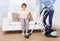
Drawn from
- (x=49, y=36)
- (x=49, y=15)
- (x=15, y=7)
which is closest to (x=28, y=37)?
(x=49, y=36)

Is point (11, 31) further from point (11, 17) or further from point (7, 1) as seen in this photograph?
point (7, 1)

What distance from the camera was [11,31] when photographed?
14.8 feet

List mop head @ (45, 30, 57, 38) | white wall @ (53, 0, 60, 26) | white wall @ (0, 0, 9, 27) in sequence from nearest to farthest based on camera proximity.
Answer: mop head @ (45, 30, 57, 38) < white wall @ (53, 0, 60, 26) < white wall @ (0, 0, 9, 27)

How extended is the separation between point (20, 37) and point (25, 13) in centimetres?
63

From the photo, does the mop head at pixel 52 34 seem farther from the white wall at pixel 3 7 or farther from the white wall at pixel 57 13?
the white wall at pixel 3 7

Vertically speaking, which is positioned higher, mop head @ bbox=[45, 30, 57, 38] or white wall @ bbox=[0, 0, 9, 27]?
white wall @ bbox=[0, 0, 9, 27]

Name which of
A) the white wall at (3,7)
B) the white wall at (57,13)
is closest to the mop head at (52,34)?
the white wall at (57,13)

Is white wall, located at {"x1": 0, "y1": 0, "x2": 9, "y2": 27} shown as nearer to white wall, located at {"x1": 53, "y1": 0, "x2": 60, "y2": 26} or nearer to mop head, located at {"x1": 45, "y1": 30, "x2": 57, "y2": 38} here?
white wall, located at {"x1": 53, "y1": 0, "x2": 60, "y2": 26}

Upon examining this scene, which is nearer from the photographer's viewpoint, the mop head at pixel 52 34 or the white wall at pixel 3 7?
the mop head at pixel 52 34

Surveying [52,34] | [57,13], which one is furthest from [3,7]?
[52,34]

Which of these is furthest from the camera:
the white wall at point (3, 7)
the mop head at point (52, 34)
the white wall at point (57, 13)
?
the white wall at point (3, 7)

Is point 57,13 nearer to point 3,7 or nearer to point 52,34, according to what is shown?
point 52,34

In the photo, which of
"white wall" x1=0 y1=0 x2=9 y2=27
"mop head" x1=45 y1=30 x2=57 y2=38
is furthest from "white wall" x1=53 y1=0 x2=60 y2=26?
"white wall" x1=0 y1=0 x2=9 y2=27

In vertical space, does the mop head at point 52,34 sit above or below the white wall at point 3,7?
below
